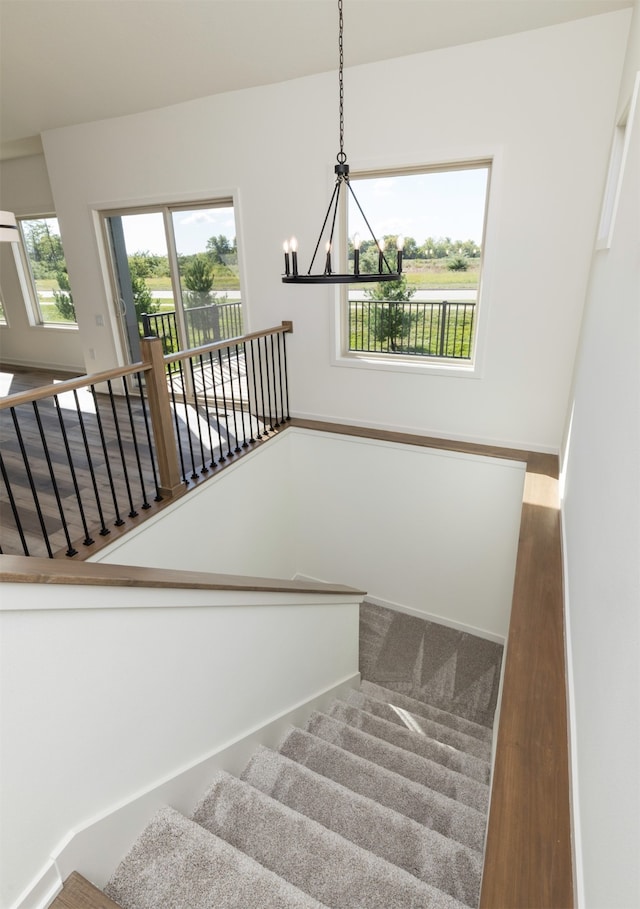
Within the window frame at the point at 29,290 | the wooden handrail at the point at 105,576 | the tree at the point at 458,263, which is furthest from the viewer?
the window frame at the point at 29,290

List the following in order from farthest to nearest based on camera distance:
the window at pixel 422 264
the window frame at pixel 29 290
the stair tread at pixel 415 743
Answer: the window frame at pixel 29 290 → the window at pixel 422 264 → the stair tread at pixel 415 743

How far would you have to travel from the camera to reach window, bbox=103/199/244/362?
4485 mm

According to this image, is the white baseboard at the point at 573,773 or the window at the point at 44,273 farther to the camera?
the window at the point at 44,273

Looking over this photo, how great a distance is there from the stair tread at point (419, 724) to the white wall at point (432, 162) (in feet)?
7.04

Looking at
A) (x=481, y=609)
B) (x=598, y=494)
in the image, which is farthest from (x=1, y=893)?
(x=481, y=609)

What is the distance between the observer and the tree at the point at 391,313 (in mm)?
3955

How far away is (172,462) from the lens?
313cm

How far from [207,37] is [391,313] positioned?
2.23 meters

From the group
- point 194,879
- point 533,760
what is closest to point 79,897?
point 194,879

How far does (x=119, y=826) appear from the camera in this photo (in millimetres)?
1487

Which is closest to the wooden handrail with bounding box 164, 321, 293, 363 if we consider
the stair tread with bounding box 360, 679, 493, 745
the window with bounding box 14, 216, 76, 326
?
the stair tread with bounding box 360, 679, 493, 745

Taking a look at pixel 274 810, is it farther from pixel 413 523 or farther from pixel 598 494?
pixel 413 523

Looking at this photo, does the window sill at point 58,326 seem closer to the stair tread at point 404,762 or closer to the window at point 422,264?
the window at point 422,264

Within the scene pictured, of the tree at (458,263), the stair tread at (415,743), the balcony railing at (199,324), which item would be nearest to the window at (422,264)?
the tree at (458,263)
